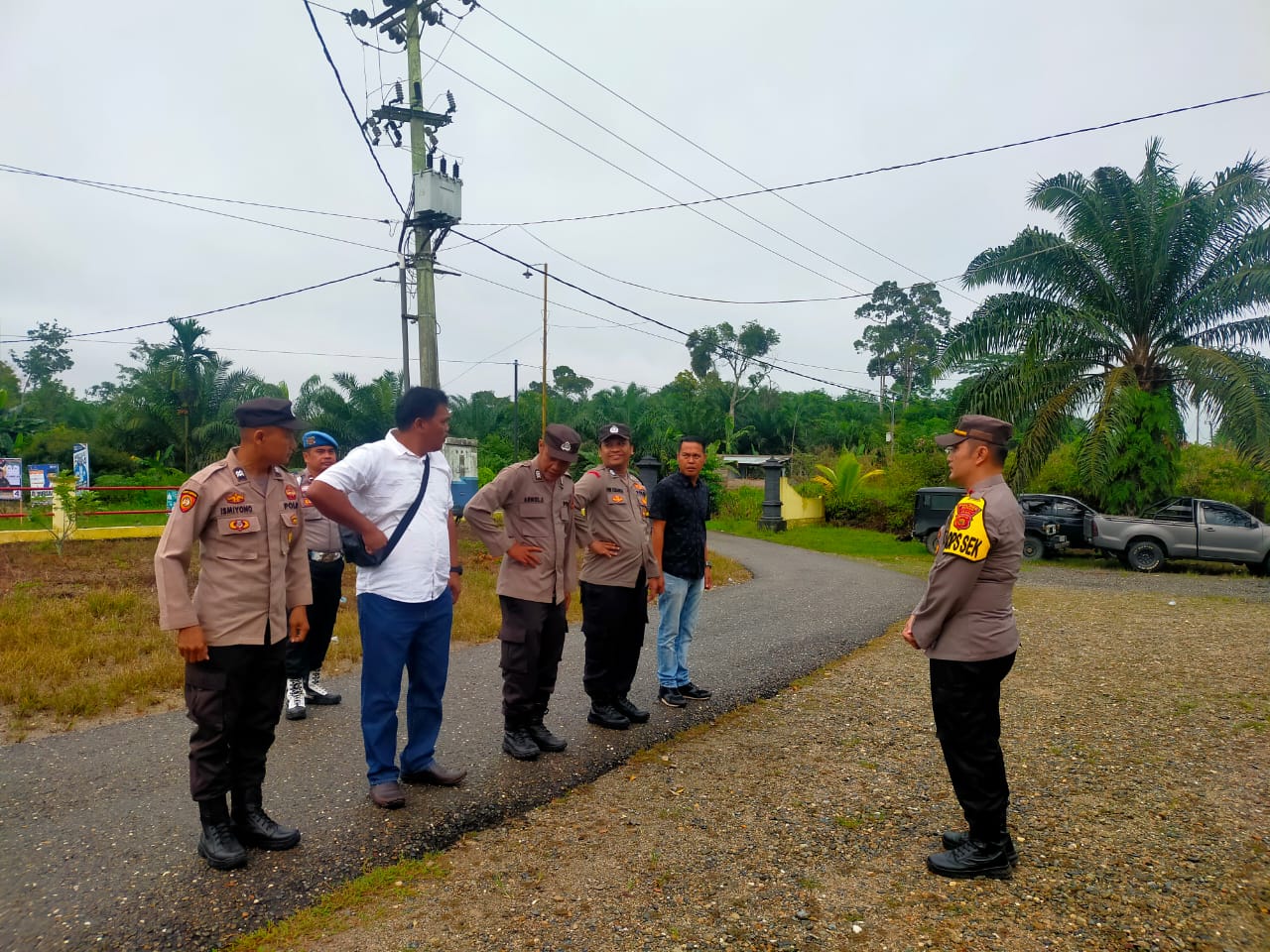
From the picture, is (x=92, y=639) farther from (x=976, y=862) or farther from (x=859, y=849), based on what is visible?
(x=976, y=862)

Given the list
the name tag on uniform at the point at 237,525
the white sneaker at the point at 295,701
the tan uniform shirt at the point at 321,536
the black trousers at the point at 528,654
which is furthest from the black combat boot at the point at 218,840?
the tan uniform shirt at the point at 321,536

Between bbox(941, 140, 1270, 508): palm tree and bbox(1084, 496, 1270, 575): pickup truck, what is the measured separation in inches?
34.3

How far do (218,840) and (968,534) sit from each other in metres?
3.11

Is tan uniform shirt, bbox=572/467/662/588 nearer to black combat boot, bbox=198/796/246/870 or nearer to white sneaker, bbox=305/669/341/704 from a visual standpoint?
white sneaker, bbox=305/669/341/704

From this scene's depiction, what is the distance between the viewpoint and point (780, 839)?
11.3 feet

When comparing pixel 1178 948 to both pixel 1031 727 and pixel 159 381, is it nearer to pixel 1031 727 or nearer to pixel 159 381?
pixel 1031 727

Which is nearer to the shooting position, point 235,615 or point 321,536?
point 235,615

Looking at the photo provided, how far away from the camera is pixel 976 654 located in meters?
3.12

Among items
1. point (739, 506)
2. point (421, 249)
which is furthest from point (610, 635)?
point (739, 506)

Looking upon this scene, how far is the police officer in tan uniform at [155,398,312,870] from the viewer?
3039 millimetres

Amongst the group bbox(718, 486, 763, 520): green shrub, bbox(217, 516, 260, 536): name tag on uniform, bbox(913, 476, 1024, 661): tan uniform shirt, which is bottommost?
bbox(718, 486, 763, 520): green shrub

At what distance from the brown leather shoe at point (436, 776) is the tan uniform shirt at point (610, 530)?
1350 mm

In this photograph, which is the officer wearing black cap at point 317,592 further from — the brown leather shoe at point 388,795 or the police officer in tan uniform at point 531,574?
the brown leather shoe at point 388,795

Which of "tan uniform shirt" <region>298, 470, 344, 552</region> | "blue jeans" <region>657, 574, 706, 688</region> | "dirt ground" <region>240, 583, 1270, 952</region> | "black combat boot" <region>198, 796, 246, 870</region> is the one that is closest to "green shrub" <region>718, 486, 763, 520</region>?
"dirt ground" <region>240, 583, 1270, 952</region>
